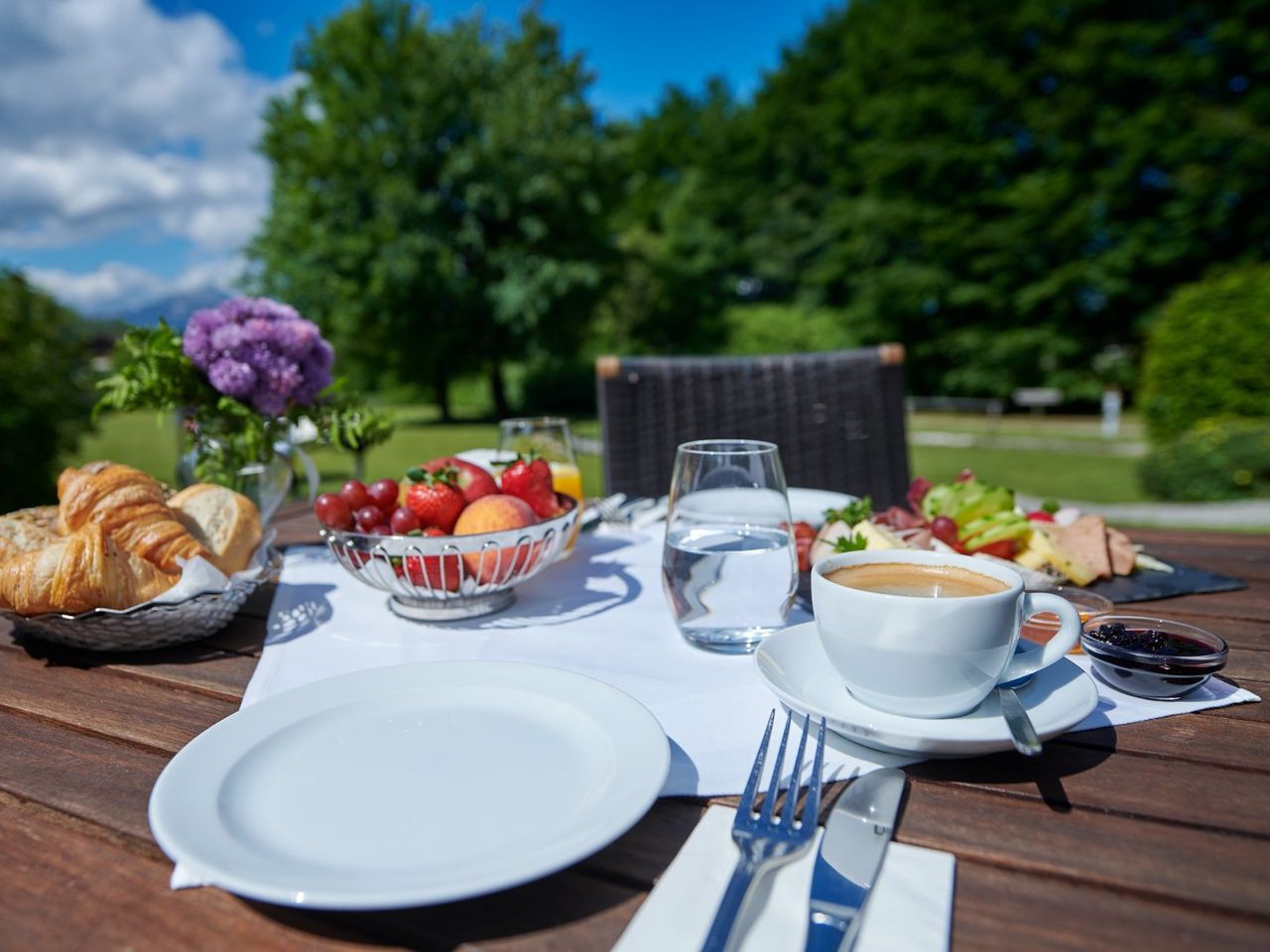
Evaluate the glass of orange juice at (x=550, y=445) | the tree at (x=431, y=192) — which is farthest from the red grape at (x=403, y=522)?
the tree at (x=431, y=192)

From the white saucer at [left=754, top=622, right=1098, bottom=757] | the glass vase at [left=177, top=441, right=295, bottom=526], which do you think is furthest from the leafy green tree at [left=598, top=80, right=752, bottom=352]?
the white saucer at [left=754, top=622, right=1098, bottom=757]

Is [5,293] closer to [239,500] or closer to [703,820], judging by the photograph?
[239,500]

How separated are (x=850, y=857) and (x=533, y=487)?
0.78 meters

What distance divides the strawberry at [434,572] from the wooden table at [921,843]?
283 mm

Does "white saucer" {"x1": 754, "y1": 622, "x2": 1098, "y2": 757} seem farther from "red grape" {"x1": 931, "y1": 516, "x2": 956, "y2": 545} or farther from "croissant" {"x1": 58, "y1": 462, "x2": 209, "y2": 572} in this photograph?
Result: "croissant" {"x1": 58, "y1": 462, "x2": 209, "y2": 572}

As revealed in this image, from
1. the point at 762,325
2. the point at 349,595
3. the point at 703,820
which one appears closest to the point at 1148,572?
the point at 703,820

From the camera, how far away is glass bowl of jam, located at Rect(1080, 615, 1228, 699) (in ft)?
2.66

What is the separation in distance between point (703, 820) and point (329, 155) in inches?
626

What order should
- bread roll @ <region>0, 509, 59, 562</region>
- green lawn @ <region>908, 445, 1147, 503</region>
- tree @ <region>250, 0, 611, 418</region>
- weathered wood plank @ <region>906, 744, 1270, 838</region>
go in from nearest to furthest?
weathered wood plank @ <region>906, 744, 1270, 838</region> → bread roll @ <region>0, 509, 59, 562</region> → green lawn @ <region>908, 445, 1147, 503</region> → tree @ <region>250, 0, 611, 418</region>

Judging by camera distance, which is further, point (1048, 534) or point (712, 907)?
point (1048, 534)

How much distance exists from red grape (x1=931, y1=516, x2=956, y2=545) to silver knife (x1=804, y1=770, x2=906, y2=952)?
2.16 feet

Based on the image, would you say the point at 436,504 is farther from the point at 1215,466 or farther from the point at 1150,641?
the point at 1215,466

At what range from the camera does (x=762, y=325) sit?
18891 millimetres

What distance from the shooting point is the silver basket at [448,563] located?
1017 millimetres
